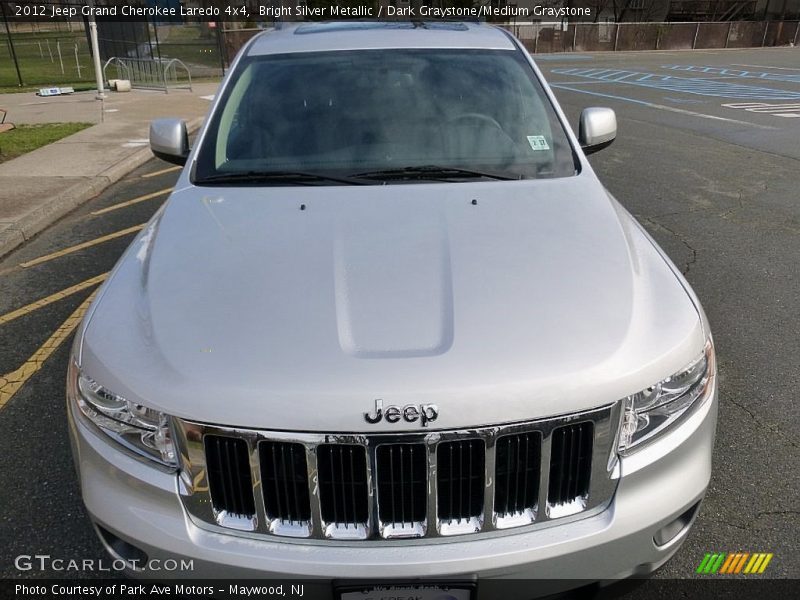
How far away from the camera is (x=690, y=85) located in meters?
18.5

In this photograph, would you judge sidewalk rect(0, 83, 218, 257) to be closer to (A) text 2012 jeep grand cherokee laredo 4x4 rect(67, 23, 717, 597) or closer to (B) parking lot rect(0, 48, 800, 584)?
(B) parking lot rect(0, 48, 800, 584)

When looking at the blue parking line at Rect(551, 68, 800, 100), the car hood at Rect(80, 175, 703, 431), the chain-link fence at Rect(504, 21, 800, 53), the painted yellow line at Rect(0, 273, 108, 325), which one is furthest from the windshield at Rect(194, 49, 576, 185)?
the chain-link fence at Rect(504, 21, 800, 53)

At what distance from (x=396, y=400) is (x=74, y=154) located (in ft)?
28.7

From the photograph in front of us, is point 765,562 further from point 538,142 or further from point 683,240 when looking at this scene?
point 683,240

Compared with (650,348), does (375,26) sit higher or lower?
higher

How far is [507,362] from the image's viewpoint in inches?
69.8

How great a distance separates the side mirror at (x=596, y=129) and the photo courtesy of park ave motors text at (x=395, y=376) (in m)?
0.02

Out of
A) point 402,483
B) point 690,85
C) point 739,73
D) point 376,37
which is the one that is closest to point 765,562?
point 402,483

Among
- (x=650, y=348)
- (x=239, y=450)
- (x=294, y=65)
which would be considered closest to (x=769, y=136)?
(x=294, y=65)

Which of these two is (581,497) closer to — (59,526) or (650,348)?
(650,348)

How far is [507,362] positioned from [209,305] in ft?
2.99

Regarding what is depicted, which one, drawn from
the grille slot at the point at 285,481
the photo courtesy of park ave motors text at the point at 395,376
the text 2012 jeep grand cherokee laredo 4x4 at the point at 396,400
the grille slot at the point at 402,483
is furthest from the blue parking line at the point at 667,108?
the grille slot at the point at 285,481

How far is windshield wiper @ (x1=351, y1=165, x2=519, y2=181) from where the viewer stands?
2.85 meters

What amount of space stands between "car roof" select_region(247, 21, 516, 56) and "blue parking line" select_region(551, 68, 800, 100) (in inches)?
569
